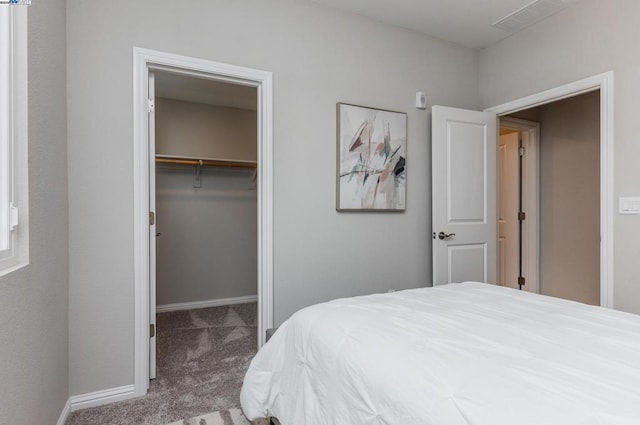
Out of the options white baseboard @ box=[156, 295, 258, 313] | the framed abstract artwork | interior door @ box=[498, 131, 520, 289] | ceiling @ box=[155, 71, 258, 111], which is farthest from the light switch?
white baseboard @ box=[156, 295, 258, 313]

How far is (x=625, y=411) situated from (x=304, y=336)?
0.96 metres

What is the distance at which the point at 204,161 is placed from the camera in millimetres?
3953

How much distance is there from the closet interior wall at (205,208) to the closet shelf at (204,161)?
0.43ft

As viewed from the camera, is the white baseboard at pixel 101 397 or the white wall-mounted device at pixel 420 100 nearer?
the white baseboard at pixel 101 397

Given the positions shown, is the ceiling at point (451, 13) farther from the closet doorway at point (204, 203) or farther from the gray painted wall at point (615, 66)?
the closet doorway at point (204, 203)

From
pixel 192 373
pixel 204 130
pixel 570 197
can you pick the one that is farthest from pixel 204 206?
pixel 570 197

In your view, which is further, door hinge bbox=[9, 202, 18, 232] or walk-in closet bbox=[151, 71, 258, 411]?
walk-in closet bbox=[151, 71, 258, 411]

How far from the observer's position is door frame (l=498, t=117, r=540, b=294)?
3906mm

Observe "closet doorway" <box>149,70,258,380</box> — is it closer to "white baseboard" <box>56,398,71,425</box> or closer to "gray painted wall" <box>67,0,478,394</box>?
"gray painted wall" <box>67,0,478,394</box>

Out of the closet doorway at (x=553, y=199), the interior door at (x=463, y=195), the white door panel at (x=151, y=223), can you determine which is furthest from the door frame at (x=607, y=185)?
the white door panel at (x=151, y=223)

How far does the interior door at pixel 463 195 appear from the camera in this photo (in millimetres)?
2996

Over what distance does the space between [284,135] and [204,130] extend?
6.90 feet

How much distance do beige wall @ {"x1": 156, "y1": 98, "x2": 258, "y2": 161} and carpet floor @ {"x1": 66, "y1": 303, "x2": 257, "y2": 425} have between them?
1.95 metres

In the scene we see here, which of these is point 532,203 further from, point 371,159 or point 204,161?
point 204,161
